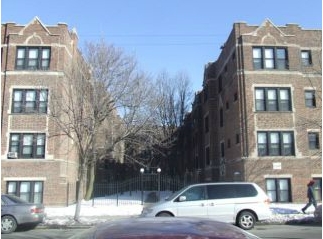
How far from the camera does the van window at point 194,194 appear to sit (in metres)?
17.3

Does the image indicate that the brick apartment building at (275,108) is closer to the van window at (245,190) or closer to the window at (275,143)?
the window at (275,143)

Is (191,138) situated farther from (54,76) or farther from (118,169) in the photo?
(54,76)

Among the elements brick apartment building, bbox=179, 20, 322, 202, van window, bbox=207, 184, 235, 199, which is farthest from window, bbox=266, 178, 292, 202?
van window, bbox=207, 184, 235, 199

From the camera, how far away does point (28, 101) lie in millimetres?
32344

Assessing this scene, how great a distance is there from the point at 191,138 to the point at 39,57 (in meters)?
25.9

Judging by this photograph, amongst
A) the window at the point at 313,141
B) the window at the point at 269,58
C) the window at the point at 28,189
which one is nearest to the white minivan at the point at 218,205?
the window at the point at 28,189

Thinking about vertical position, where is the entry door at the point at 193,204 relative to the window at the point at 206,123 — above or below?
below

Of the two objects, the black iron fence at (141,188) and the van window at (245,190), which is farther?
the black iron fence at (141,188)

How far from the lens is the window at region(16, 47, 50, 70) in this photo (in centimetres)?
3288

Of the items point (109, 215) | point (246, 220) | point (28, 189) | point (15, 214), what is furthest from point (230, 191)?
point (28, 189)

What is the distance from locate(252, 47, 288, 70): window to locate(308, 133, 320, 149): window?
5.16 m

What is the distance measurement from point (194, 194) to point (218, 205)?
974 mm

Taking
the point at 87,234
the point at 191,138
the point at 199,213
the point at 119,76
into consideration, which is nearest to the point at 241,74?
the point at 119,76

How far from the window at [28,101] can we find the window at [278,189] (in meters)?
16.1
